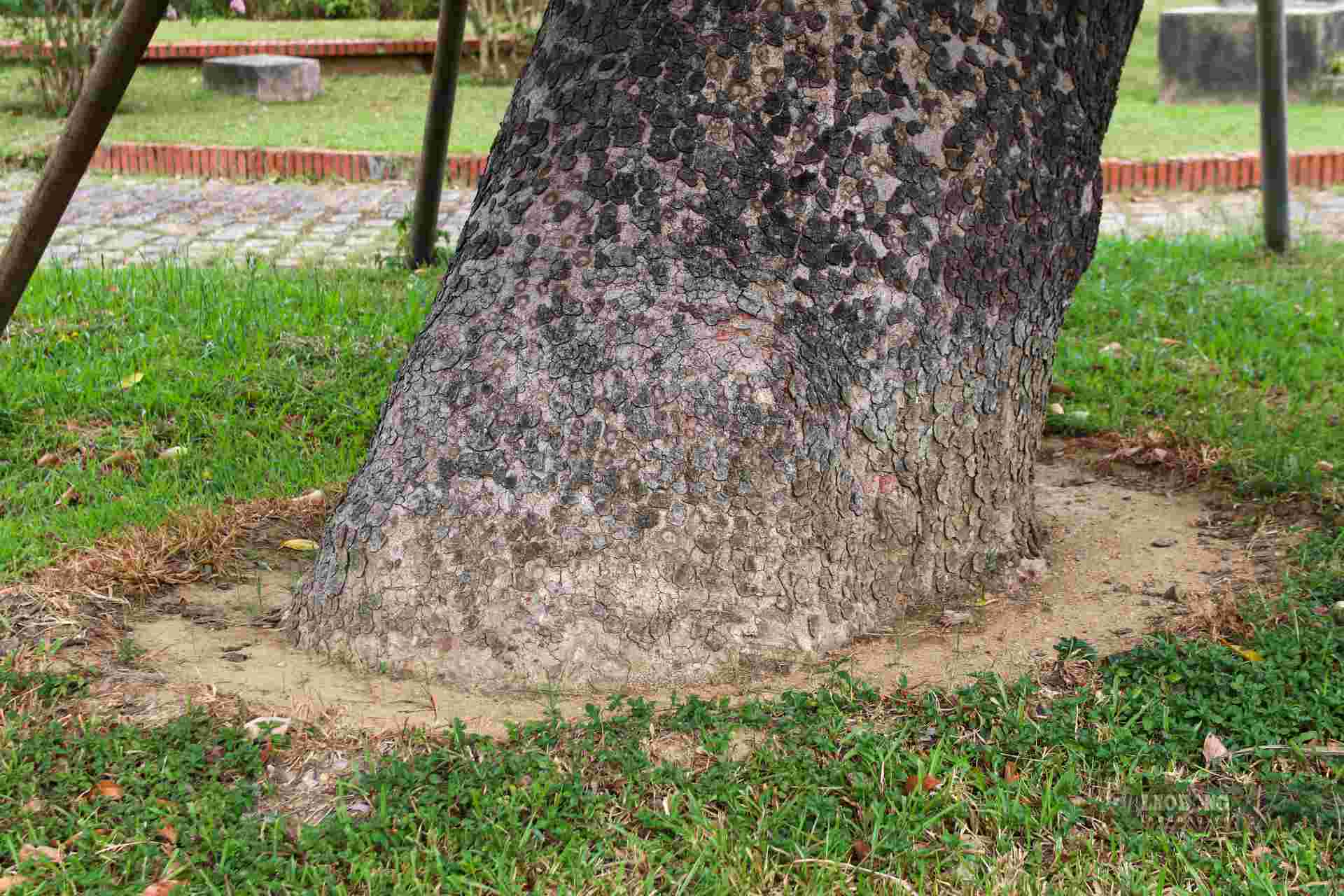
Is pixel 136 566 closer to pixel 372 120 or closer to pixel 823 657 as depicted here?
pixel 823 657

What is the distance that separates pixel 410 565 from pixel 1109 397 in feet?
8.47

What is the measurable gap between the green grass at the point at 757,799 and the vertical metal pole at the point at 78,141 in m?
1.06

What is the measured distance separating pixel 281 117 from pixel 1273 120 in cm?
775

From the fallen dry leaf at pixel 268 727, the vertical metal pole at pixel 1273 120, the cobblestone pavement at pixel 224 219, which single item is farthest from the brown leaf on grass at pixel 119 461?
the vertical metal pole at pixel 1273 120

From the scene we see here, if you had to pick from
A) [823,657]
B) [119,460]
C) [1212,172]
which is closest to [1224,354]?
[823,657]

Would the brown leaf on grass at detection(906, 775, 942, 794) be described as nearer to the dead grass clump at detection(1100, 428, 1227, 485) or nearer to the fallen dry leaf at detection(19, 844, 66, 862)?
the fallen dry leaf at detection(19, 844, 66, 862)

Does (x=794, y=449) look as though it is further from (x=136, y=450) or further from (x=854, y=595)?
(x=136, y=450)

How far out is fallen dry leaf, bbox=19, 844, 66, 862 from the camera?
2016mm

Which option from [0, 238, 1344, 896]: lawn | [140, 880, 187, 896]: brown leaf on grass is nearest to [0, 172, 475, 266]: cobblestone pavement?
[0, 238, 1344, 896]: lawn

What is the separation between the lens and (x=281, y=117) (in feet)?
35.9

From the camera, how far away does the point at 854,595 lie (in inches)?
104

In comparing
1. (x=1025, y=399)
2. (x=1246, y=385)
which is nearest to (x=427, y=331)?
(x=1025, y=399)

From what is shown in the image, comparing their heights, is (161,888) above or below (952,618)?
below

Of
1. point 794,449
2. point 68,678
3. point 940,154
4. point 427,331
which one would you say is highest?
point 940,154
